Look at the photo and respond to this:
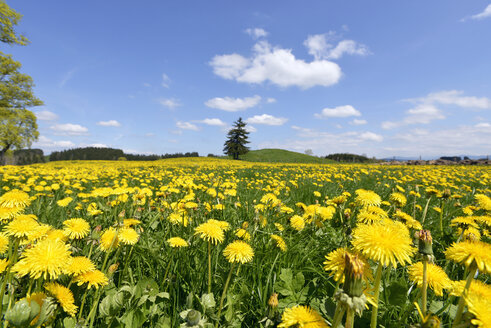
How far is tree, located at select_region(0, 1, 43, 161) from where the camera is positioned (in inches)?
1089

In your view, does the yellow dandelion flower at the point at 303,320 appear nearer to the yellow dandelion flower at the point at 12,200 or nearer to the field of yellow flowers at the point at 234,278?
the field of yellow flowers at the point at 234,278

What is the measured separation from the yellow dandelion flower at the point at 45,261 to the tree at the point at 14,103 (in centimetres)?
3841

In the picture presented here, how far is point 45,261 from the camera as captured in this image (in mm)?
971

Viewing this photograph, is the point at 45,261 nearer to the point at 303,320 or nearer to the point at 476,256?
the point at 303,320

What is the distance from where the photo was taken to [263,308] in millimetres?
1438

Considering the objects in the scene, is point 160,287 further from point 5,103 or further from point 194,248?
point 5,103

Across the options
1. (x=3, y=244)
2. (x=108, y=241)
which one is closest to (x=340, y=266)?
(x=108, y=241)

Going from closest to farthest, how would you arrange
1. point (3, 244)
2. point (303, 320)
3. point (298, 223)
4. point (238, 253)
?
point (303, 320) < point (3, 244) < point (238, 253) < point (298, 223)

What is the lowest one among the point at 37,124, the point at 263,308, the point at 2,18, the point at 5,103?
the point at 263,308

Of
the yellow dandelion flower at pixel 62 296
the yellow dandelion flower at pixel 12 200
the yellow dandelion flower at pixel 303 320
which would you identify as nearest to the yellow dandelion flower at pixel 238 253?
the yellow dandelion flower at pixel 303 320

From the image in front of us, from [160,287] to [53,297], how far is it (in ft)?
2.38

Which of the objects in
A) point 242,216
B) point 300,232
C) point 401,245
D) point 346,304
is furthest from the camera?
point 242,216

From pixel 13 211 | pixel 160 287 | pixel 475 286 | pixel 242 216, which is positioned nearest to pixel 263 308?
pixel 160 287

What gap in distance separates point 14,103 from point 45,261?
45.3 m
